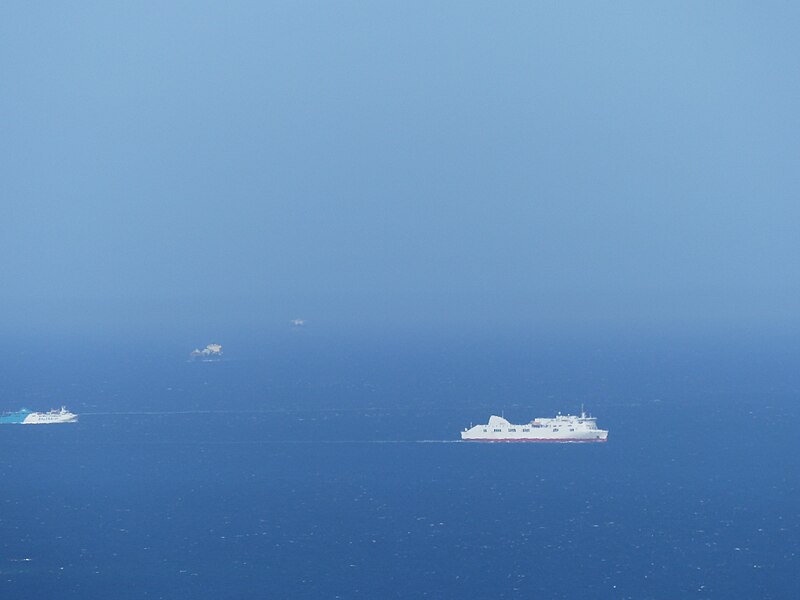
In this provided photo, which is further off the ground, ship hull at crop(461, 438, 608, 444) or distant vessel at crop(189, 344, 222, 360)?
distant vessel at crop(189, 344, 222, 360)

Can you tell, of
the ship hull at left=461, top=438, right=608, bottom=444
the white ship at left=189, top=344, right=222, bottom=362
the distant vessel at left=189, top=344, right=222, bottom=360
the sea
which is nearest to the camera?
the sea

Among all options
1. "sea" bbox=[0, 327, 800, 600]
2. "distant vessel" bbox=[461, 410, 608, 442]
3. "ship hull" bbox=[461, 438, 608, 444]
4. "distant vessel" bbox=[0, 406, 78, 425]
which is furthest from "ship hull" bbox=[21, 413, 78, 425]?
"ship hull" bbox=[461, 438, 608, 444]

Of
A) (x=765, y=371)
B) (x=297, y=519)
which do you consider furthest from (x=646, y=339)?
(x=297, y=519)

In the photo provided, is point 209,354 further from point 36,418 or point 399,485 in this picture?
point 399,485

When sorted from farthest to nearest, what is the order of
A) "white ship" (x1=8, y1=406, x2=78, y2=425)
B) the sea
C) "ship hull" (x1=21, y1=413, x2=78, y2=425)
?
"white ship" (x1=8, y1=406, x2=78, y2=425)
"ship hull" (x1=21, y1=413, x2=78, y2=425)
the sea

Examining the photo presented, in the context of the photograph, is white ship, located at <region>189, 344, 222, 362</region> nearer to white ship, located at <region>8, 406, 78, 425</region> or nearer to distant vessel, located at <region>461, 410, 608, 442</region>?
white ship, located at <region>8, 406, 78, 425</region>

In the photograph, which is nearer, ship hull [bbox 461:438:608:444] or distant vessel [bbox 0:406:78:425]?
ship hull [bbox 461:438:608:444]

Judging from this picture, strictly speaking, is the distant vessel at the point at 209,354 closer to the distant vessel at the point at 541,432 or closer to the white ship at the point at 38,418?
the white ship at the point at 38,418
